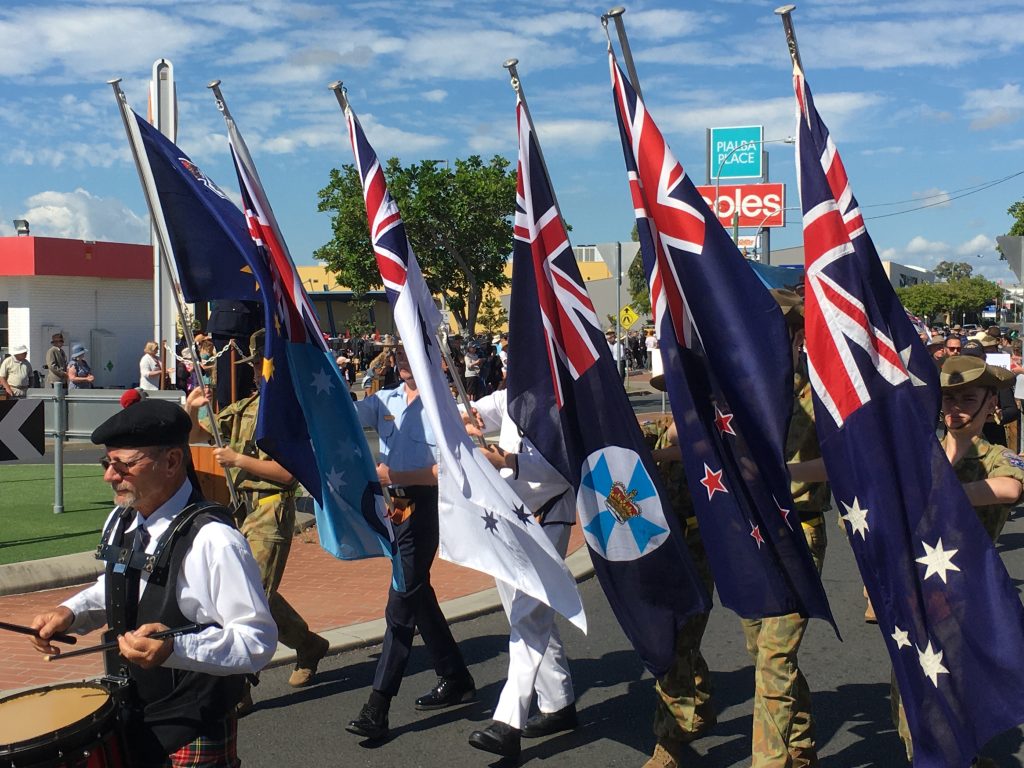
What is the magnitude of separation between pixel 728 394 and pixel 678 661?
4.62 ft

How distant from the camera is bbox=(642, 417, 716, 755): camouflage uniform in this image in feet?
16.4

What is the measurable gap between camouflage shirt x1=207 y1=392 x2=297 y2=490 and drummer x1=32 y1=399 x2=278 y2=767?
2510 mm

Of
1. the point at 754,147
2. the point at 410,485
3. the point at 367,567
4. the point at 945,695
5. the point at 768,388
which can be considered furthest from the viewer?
the point at 754,147

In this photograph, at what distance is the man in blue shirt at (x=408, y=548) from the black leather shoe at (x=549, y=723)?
24.8 inches

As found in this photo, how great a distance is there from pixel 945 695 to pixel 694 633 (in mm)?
1565

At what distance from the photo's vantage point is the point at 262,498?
5.96 m

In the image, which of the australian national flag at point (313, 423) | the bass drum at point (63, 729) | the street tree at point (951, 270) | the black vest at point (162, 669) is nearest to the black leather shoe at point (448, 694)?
the australian national flag at point (313, 423)

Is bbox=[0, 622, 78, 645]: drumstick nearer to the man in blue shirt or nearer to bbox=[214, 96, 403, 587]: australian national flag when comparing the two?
bbox=[214, 96, 403, 587]: australian national flag

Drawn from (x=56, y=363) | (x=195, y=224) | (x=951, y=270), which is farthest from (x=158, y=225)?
(x=951, y=270)

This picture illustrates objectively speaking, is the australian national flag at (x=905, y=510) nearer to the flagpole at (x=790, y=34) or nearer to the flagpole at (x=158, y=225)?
the flagpole at (x=790, y=34)

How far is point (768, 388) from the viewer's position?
13.9 feet

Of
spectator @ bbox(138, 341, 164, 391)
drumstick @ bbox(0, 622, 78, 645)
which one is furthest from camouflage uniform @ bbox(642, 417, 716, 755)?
spectator @ bbox(138, 341, 164, 391)

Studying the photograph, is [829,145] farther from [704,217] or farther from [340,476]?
[340,476]

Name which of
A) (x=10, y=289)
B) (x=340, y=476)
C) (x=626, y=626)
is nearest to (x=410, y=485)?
(x=340, y=476)
